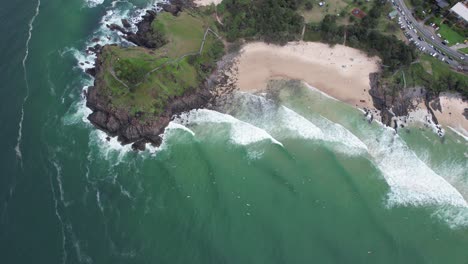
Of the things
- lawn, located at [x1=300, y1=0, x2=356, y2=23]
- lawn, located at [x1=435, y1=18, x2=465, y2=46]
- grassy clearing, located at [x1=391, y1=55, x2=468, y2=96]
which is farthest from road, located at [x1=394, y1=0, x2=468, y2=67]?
lawn, located at [x1=300, y1=0, x2=356, y2=23]

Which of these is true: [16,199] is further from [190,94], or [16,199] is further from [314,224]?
[314,224]

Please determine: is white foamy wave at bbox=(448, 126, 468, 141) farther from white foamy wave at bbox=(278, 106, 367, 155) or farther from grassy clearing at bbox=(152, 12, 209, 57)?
grassy clearing at bbox=(152, 12, 209, 57)

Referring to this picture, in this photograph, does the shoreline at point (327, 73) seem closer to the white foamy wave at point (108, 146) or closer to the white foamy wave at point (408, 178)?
the white foamy wave at point (408, 178)

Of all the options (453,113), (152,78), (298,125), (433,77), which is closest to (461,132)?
(453,113)

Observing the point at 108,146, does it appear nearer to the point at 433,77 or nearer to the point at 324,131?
the point at 324,131

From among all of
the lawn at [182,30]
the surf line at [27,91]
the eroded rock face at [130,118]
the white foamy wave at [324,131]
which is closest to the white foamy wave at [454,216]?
the white foamy wave at [324,131]

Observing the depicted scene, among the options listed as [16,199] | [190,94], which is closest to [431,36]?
[190,94]
